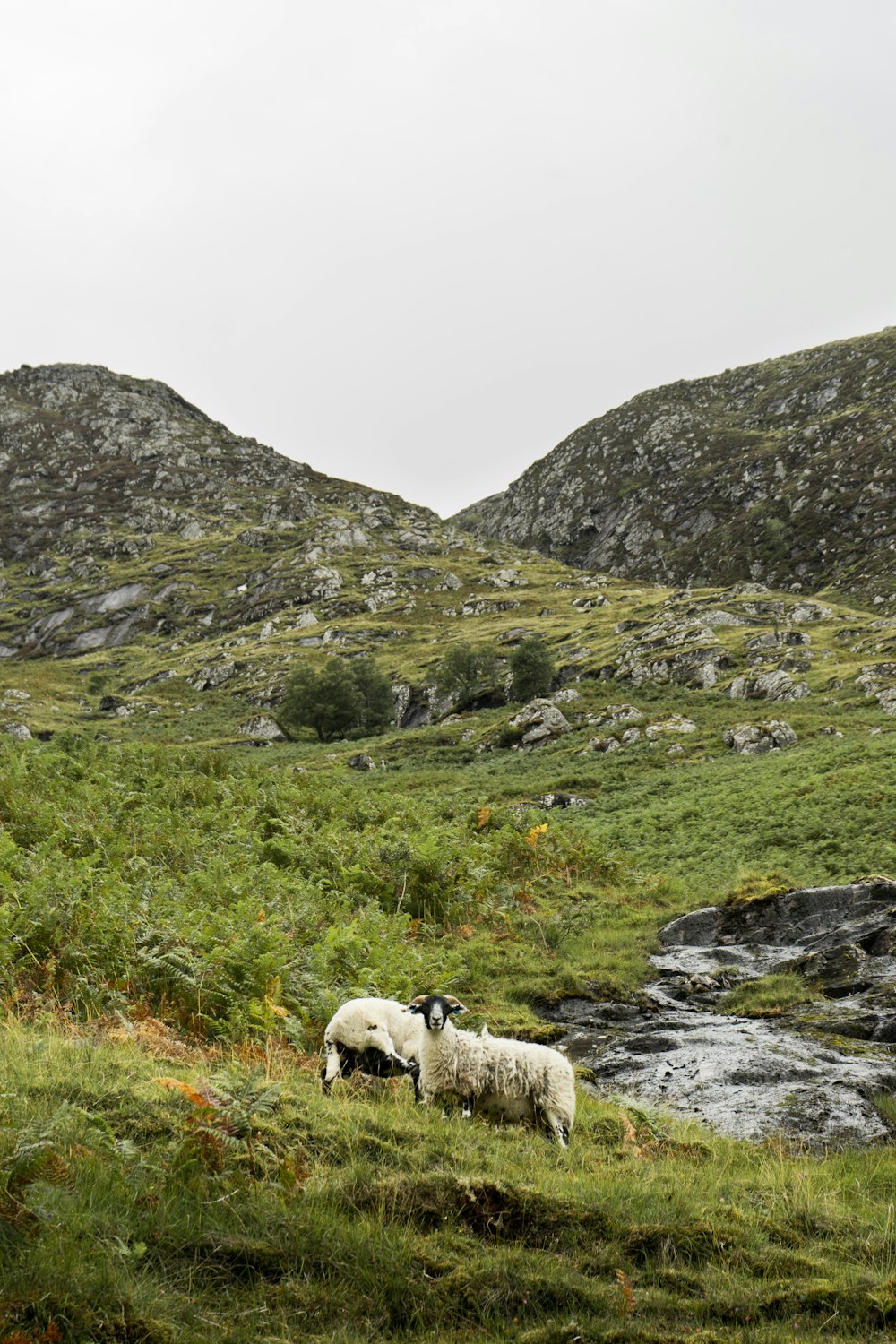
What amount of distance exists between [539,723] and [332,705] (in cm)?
2698

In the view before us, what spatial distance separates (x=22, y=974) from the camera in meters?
9.95

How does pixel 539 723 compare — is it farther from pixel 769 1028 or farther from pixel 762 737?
pixel 769 1028

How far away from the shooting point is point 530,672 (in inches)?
2778

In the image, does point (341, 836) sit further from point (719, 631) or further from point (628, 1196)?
point (719, 631)

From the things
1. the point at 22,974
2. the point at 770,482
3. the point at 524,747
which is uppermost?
the point at 770,482

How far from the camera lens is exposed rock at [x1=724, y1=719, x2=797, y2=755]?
40000mm

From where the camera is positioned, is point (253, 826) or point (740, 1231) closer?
point (740, 1231)

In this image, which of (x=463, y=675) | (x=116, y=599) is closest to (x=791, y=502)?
(x=463, y=675)

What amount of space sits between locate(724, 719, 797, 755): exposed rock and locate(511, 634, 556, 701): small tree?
1135 inches

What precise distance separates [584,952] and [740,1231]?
10.7m

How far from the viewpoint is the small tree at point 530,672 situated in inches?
2778

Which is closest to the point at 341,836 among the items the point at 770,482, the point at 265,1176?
the point at 265,1176

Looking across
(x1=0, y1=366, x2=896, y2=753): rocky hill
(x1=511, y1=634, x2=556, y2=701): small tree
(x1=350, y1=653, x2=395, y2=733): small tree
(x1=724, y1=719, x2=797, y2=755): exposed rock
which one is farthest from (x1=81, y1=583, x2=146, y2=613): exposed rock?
(x1=724, y1=719, x2=797, y2=755): exposed rock

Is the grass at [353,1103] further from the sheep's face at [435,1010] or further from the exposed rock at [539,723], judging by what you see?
the exposed rock at [539,723]
